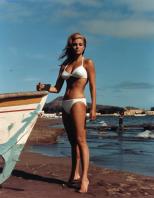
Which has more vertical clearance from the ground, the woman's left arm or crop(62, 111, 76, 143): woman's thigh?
the woman's left arm

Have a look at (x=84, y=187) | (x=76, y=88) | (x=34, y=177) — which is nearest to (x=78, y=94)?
(x=76, y=88)

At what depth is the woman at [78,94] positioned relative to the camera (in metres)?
6.55

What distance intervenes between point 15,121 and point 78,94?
877 millimetres

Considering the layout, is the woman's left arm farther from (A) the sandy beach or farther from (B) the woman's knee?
(A) the sandy beach

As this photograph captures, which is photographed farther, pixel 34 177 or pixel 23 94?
pixel 34 177

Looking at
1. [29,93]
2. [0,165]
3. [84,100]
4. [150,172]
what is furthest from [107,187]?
[150,172]

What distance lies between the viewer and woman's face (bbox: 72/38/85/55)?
6668 millimetres

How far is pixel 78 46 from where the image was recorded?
21.9 feet

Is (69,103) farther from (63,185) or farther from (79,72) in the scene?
(63,185)

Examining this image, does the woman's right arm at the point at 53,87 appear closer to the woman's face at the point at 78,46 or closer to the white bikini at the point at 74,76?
the white bikini at the point at 74,76

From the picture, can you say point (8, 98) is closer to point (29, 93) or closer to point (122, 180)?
point (29, 93)

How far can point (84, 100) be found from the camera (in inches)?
260

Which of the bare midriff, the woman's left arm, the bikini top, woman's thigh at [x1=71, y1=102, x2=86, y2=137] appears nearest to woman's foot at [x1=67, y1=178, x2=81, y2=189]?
woman's thigh at [x1=71, y1=102, x2=86, y2=137]

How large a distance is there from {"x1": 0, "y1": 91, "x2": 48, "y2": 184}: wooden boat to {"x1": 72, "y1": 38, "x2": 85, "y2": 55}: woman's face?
0.69 m
